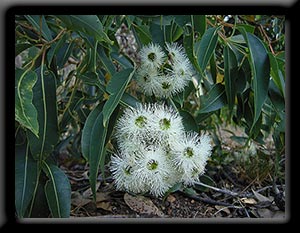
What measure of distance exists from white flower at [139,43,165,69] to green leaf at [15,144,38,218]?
0.79 feet

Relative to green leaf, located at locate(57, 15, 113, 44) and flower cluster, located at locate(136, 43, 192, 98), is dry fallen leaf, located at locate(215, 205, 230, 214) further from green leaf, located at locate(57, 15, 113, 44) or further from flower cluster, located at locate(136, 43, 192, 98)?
green leaf, located at locate(57, 15, 113, 44)

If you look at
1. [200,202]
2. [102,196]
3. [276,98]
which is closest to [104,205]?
[102,196]

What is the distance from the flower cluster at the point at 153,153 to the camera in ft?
2.21

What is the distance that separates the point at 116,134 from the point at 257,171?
1.64 feet

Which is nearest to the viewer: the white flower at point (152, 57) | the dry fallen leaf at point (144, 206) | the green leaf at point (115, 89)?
the green leaf at point (115, 89)

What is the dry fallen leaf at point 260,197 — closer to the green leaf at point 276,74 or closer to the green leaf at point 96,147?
the green leaf at point 276,74

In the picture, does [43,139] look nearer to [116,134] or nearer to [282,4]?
[116,134]

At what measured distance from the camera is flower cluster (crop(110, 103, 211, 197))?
0.67m

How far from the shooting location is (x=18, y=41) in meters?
0.84

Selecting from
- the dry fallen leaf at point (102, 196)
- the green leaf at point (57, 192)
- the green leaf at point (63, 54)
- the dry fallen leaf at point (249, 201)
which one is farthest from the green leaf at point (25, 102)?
the dry fallen leaf at point (249, 201)

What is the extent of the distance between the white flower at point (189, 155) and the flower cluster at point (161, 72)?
0.30 feet

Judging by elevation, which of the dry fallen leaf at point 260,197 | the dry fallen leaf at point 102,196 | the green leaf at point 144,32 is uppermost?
the green leaf at point 144,32

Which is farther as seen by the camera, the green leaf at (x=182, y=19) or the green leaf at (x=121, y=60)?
the green leaf at (x=121, y=60)
